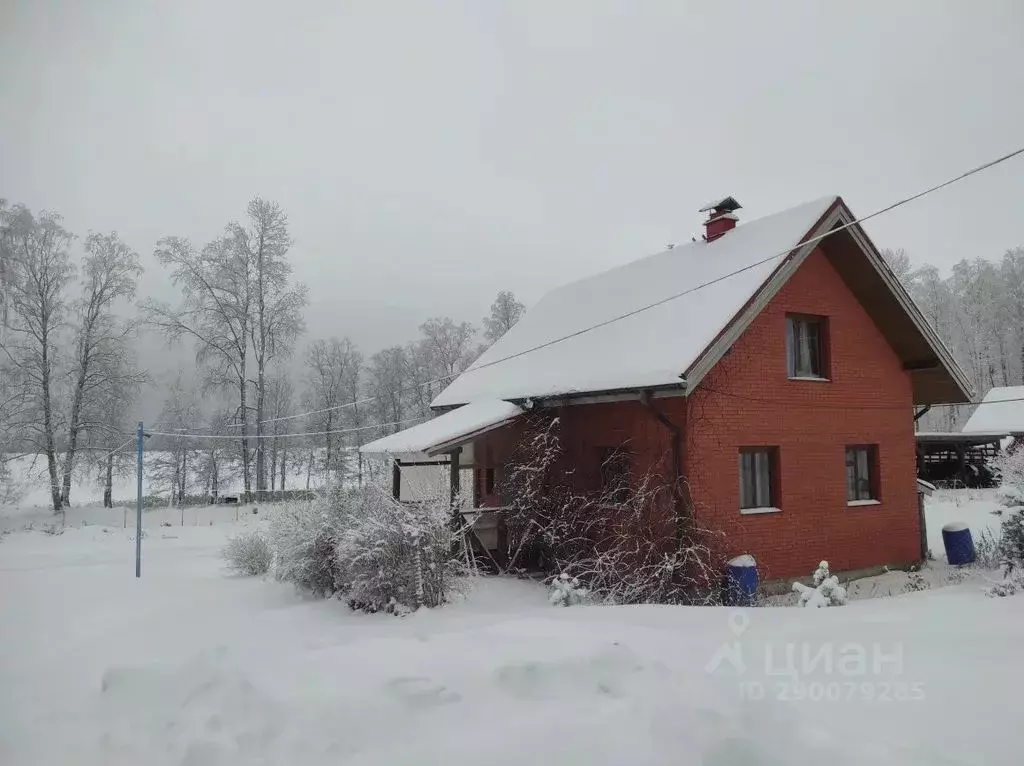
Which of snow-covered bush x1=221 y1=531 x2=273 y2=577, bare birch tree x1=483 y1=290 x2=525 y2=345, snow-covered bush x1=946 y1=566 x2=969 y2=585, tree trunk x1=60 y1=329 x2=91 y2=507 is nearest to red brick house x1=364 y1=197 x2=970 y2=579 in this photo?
snow-covered bush x1=946 y1=566 x2=969 y2=585

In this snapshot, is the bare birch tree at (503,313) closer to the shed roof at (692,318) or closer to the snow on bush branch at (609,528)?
the shed roof at (692,318)

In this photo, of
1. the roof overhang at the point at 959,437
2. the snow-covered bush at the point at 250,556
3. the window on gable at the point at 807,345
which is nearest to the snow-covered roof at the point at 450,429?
the snow-covered bush at the point at 250,556

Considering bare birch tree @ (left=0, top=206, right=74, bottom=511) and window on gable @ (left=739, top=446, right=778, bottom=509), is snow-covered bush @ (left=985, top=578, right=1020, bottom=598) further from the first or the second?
bare birch tree @ (left=0, top=206, right=74, bottom=511)

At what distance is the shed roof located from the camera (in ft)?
32.1

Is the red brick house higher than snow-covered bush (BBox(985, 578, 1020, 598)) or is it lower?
higher

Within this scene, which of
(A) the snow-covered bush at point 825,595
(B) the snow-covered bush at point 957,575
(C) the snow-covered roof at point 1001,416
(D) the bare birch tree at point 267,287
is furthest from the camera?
(C) the snow-covered roof at point 1001,416

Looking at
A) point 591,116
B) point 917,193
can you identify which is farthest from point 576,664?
point 591,116

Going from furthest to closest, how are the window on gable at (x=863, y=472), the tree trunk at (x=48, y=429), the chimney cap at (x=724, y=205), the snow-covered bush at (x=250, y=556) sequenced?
1. the tree trunk at (x=48, y=429)
2. the chimney cap at (x=724, y=205)
3. the snow-covered bush at (x=250, y=556)
4. the window on gable at (x=863, y=472)

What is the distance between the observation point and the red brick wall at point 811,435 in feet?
33.2

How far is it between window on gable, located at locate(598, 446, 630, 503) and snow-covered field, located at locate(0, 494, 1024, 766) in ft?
10.9

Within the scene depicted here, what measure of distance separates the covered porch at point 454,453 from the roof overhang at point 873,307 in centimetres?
375

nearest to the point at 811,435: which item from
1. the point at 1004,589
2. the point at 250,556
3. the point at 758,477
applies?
the point at 758,477

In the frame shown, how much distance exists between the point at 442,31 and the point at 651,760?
7.11 m

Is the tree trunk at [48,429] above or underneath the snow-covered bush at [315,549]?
above
